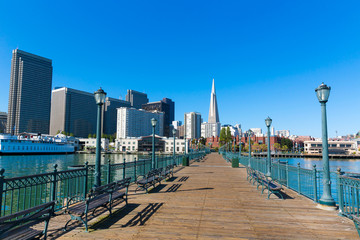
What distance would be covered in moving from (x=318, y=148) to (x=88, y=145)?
155 metres

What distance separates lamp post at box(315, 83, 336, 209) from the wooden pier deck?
19.1 inches

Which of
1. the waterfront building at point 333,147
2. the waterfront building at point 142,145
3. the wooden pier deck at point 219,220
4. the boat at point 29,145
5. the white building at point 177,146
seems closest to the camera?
the wooden pier deck at point 219,220

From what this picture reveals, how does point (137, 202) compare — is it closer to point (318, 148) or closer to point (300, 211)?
point (300, 211)

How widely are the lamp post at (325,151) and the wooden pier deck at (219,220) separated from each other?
484 millimetres

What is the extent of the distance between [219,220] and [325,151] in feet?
15.2

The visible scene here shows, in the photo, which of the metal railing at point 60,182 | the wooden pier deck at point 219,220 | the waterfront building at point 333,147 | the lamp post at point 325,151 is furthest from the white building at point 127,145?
the lamp post at point 325,151

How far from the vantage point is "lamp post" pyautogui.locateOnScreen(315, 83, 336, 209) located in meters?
7.66

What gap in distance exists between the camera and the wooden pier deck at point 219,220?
5207 mm

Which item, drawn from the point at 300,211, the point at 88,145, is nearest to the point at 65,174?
the point at 300,211

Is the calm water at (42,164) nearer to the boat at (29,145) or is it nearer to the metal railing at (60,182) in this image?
the boat at (29,145)

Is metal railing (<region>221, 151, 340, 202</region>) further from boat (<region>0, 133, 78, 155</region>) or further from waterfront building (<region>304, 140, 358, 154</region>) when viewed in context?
waterfront building (<region>304, 140, 358, 154</region>)

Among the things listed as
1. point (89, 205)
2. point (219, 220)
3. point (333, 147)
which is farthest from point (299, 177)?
point (333, 147)

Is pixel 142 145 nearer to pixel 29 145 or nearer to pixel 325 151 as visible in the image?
pixel 29 145

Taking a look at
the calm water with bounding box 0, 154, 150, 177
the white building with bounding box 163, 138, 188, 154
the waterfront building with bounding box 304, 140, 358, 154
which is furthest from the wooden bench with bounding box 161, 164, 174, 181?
the waterfront building with bounding box 304, 140, 358, 154
